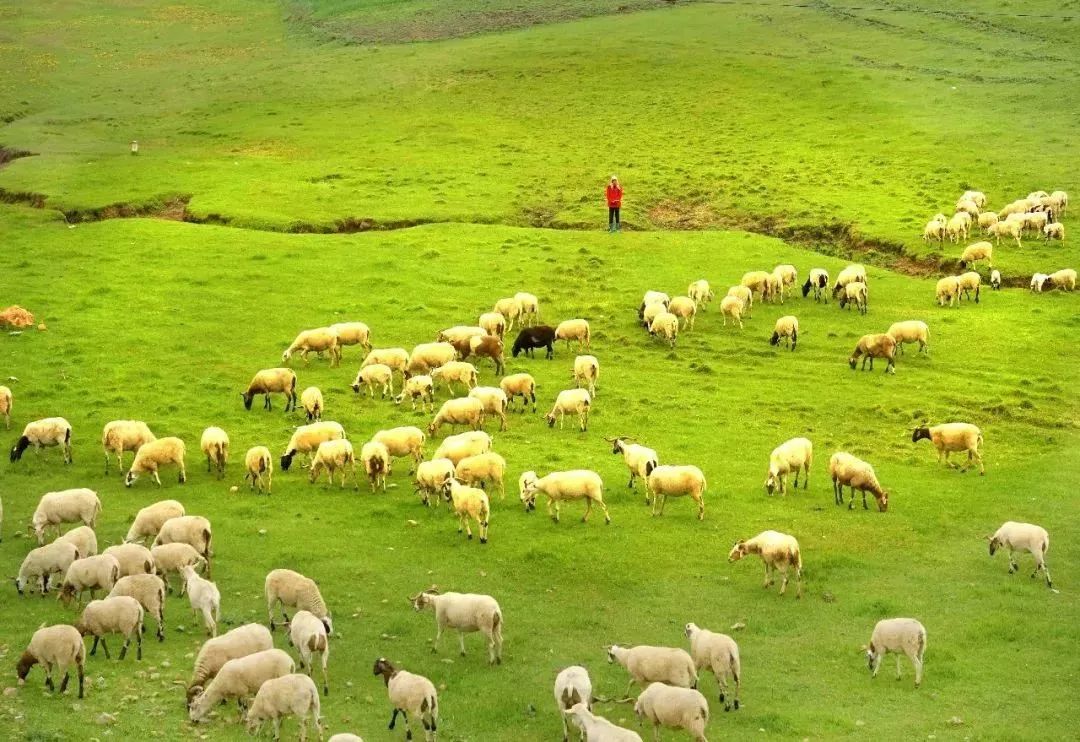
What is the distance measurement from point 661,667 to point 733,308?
842 inches

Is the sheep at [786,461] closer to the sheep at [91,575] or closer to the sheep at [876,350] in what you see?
the sheep at [876,350]

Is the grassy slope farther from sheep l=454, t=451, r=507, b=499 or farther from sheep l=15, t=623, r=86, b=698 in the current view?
sheep l=454, t=451, r=507, b=499

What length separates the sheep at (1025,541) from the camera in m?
22.5

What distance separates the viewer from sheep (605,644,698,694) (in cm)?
1805

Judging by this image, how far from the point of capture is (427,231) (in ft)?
156

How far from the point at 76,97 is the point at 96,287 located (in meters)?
37.1

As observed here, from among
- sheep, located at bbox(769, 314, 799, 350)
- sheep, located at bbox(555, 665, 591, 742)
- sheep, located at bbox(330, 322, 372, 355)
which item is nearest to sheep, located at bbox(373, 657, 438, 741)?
sheep, located at bbox(555, 665, 591, 742)

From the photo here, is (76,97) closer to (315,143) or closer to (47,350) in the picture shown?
(315,143)

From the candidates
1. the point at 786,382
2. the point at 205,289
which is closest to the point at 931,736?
the point at 786,382

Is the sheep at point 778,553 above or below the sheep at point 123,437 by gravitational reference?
below

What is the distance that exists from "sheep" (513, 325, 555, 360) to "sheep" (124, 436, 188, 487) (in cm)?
1125

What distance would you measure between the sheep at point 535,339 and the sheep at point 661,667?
18.1 metres

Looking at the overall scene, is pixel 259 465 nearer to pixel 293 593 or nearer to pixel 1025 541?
pixel 293 593

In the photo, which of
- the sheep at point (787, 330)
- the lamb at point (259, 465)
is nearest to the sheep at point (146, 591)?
the lamb at point (259, 465)
